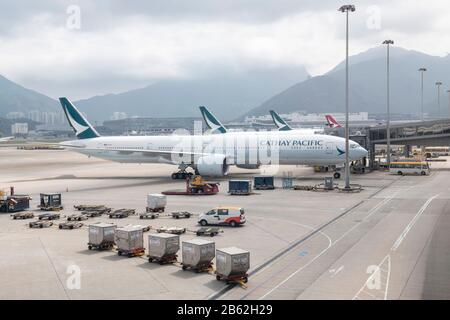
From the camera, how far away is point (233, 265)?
21047mm

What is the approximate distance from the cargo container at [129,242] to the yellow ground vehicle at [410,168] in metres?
53.4

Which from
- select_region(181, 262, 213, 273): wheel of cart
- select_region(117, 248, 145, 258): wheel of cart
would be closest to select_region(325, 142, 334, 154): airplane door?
select_region(117, 248, 145, 258): wheel of cart

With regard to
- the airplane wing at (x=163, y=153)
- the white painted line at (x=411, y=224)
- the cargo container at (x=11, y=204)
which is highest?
the airplane wing at (x=163, y=153)

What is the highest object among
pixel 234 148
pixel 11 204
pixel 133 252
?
pixel 234 148

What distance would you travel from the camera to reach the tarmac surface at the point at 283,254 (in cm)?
2019

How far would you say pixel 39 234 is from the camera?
3225 cm

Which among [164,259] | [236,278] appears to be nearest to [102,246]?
[164,259]

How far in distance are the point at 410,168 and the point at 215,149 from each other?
27.5 metres

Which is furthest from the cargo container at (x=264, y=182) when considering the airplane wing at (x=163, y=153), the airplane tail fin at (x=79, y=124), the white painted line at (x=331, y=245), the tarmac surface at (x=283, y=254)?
the airplane tail fin at (x=79, y=124)

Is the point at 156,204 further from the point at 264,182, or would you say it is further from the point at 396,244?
the point at 396,244

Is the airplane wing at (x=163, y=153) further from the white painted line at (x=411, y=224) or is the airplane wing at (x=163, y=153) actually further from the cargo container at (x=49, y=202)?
the white painted line at (x=411, y=224)

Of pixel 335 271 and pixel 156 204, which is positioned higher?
pixel 156 204
